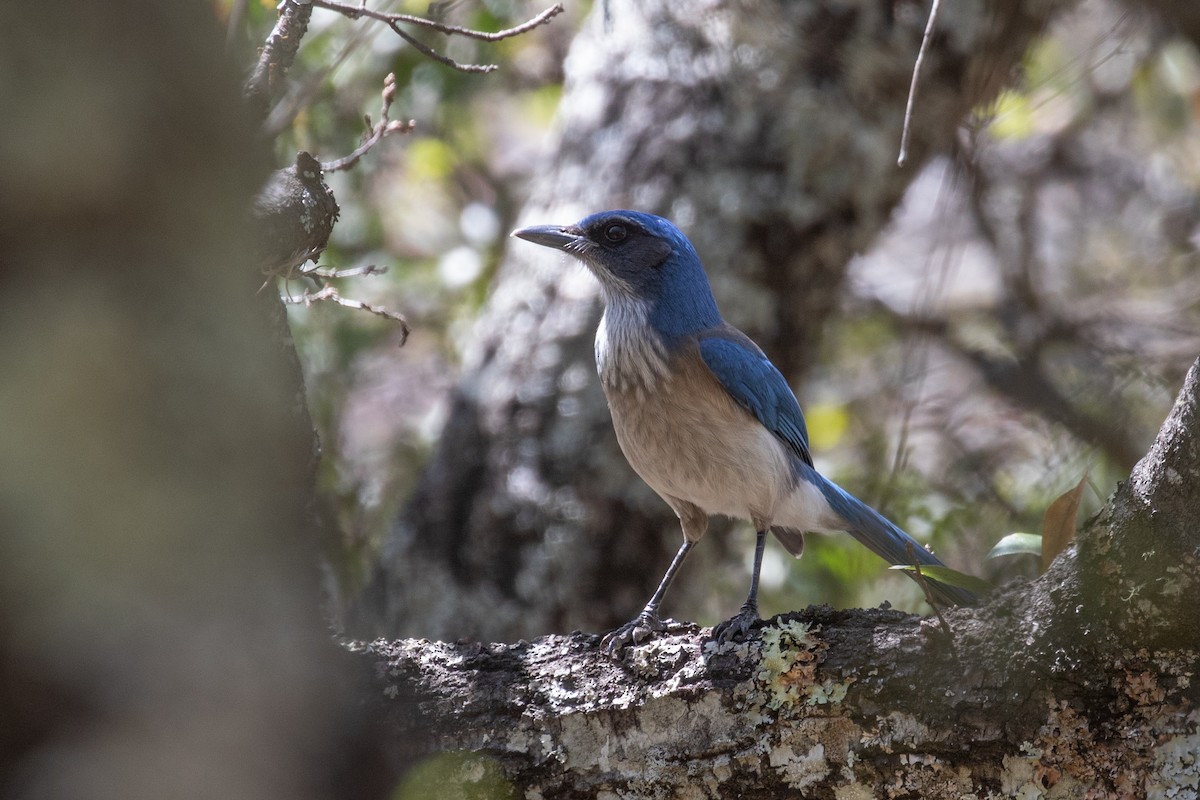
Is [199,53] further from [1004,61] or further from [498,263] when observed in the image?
[498,263]

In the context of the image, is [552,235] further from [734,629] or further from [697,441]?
[734,629]

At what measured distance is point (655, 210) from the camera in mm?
5477

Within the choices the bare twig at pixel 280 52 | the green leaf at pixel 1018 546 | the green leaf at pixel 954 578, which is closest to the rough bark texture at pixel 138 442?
the bare twig at pixel 280 52

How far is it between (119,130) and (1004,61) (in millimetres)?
3895

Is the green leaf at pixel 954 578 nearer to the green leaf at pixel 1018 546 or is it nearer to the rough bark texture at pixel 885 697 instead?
the green leaf at pixel 1018 546

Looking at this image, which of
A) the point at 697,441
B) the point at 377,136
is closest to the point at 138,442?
the point at 377,136

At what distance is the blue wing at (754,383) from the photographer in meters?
4.08

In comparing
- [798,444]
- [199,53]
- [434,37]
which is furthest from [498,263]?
[199,53]

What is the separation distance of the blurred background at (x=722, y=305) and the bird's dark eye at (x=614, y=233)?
2.85 feet

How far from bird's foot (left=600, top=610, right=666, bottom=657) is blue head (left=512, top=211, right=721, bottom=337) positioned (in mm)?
1527

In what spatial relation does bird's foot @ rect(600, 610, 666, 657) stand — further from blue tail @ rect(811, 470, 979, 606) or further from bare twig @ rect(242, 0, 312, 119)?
bare twig @ rect(242, 0, 312, 119)

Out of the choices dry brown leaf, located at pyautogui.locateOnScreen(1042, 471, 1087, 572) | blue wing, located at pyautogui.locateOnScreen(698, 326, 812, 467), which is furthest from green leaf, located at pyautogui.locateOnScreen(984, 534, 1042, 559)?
blue wing, located at pyautogui.locateOnScreen(698, 326, 812, 467)

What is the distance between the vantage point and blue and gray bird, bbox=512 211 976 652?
156 inches

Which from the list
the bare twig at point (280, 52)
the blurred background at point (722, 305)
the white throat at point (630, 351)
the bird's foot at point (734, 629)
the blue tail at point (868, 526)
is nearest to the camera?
the bare twig at point (280, 52)
